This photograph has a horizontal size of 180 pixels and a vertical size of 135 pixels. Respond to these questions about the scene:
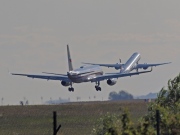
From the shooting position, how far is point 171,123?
36.4 meters

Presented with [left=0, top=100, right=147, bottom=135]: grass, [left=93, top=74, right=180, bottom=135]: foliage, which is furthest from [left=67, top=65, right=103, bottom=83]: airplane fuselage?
[left=93, top=74, right=180, bottom=135]: foliage

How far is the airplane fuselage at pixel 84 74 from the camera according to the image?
118750mm

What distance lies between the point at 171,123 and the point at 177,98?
720cm

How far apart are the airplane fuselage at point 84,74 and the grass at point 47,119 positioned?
1151 inches

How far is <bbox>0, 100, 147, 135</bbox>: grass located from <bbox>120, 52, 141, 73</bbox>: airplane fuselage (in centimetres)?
6054

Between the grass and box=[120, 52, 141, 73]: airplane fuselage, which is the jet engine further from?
the grass

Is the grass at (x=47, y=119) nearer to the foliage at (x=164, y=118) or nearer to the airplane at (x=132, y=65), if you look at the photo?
the foliage at (x=164, y=118)

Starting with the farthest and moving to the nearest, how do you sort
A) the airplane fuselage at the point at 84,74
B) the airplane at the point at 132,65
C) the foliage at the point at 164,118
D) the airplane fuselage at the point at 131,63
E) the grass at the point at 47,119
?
the airplane at the point at 132,65, the airplane fuselage at the point at 131,63, the airplane fuselage at the point at 84,74, the grass at the point at 47,119, the foliage at the point at 164,118

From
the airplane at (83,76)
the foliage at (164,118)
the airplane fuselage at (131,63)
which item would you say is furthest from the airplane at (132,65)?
the foliage at (164,118)

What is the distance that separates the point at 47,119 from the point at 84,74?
175 ft

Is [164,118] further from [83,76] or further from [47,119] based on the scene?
[83,76]

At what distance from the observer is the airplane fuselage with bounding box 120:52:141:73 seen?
150 meters

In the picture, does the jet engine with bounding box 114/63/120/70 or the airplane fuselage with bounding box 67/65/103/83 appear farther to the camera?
the jet engine with bounding box 114/63/120/70

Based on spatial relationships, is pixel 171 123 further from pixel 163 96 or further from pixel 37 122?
pixel 37 122
